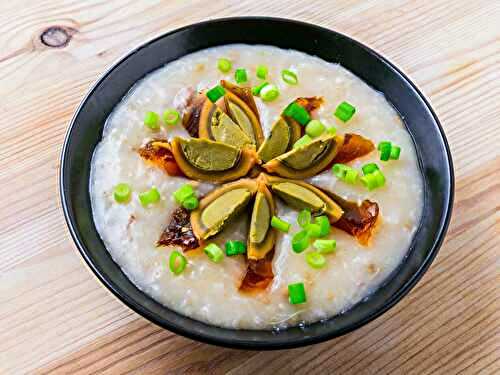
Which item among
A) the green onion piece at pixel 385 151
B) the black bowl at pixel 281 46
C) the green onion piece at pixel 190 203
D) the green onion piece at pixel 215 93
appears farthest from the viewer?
the green onion piece at pixel 215 93

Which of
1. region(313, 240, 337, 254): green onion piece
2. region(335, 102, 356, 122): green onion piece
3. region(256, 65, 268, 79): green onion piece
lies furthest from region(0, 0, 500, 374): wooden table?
region(256, 65, 268, 79): green onion piece

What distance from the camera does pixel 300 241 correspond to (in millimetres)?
2074

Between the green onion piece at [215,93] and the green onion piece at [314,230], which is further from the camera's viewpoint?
the green onion piece at [215,93]

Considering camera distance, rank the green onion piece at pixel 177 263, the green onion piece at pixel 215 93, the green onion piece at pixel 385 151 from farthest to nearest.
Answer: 1. the green onion piece at pixel 215 93
2. the green onion piece at pixel 385 151
3. the green onion piece at pixel 177 263

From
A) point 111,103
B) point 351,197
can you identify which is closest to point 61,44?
point 111,103

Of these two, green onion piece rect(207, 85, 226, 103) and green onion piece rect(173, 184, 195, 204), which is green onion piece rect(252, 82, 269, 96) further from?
green onion piece rect(173, 184, 195, 204)

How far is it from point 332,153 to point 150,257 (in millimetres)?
758

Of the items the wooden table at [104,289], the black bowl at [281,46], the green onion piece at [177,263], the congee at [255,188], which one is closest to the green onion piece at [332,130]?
the congee at [255,188]

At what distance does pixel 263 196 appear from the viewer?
7.14 ft

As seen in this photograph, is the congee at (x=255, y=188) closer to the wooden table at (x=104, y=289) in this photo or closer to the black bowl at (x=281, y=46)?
the black bowl at (x=281, y=46)

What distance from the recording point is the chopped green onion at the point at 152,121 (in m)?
2.31

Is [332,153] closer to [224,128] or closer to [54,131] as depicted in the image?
[224,128]

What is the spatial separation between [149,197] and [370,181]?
777 mm

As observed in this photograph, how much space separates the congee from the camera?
204cm
